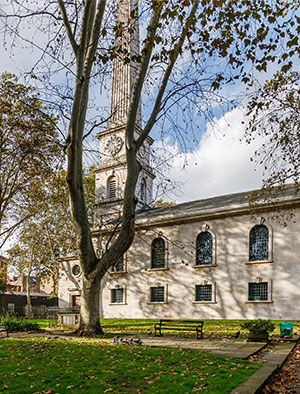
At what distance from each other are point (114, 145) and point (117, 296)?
15.1 m

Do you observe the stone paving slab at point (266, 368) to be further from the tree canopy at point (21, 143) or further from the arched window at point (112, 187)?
the arched window at point (112, 187)

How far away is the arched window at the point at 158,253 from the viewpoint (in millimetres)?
28594

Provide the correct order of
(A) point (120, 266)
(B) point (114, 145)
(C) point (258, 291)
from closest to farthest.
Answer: (C) point (258, 291), (A) point (120, 266), (B) point (114, 145)

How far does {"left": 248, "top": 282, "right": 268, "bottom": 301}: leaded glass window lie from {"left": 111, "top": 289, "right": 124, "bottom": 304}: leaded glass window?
11190 mm

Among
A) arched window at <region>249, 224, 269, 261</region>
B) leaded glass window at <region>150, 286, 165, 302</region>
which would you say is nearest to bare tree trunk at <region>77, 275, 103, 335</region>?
arched window at <region>249, 224, 269, 261</region>

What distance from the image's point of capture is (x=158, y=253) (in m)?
28.9

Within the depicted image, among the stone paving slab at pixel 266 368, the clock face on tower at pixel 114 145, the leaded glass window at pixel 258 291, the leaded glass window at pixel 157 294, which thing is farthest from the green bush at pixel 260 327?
the clock face on tower at pixel 114 145

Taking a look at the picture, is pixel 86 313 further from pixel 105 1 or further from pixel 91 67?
pixel 105 1

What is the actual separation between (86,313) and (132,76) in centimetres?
2773

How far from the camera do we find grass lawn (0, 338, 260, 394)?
593 centimetres

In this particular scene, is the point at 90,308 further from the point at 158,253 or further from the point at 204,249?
the point at 158,253

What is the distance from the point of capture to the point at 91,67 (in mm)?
13266

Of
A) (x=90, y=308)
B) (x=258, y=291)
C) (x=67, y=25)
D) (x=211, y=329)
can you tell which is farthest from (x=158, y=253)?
(x=67, y=25)

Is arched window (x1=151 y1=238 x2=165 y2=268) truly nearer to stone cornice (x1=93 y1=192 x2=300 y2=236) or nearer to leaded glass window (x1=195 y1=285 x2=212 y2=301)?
stone cornice (x1=93 y1=192 x2=300 y2=236)
